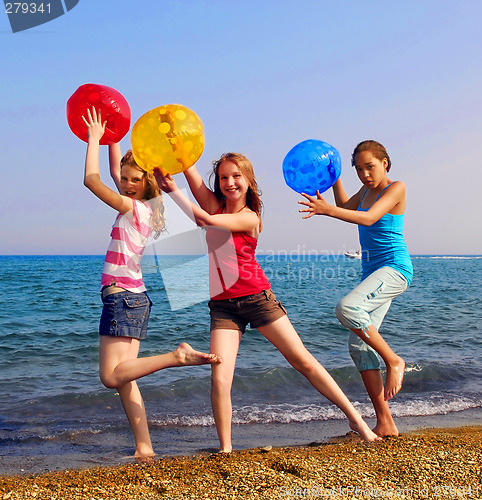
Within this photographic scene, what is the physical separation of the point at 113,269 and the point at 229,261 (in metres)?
0.86

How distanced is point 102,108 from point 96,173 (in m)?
0.61

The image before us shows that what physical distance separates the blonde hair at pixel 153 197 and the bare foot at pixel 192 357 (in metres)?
0.96

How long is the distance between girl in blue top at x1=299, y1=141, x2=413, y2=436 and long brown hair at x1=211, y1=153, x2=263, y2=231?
0.63 metres

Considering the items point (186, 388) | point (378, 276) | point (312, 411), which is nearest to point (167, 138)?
point (378, 276)

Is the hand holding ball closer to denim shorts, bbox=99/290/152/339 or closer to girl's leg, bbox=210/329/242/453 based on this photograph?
denim shorts, bbox=99/290/152/339

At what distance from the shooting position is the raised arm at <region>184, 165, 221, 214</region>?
365 centimetres

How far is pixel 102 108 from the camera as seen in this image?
3.56 meters

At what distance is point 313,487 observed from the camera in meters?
2.58

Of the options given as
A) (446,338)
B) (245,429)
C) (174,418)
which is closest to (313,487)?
(245,429)

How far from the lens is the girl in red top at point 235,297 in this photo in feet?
11.0

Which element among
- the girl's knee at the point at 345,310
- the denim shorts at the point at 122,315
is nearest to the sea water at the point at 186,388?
the denim shorts at the point at 122,315

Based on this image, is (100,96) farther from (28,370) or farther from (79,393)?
(28,370)

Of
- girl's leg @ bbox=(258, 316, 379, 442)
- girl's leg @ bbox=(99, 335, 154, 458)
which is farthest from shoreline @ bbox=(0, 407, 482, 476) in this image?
girl's leg @ bbox=(258, 316, 379, 442)

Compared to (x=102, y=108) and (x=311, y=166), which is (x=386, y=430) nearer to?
(x=311, y=166)
